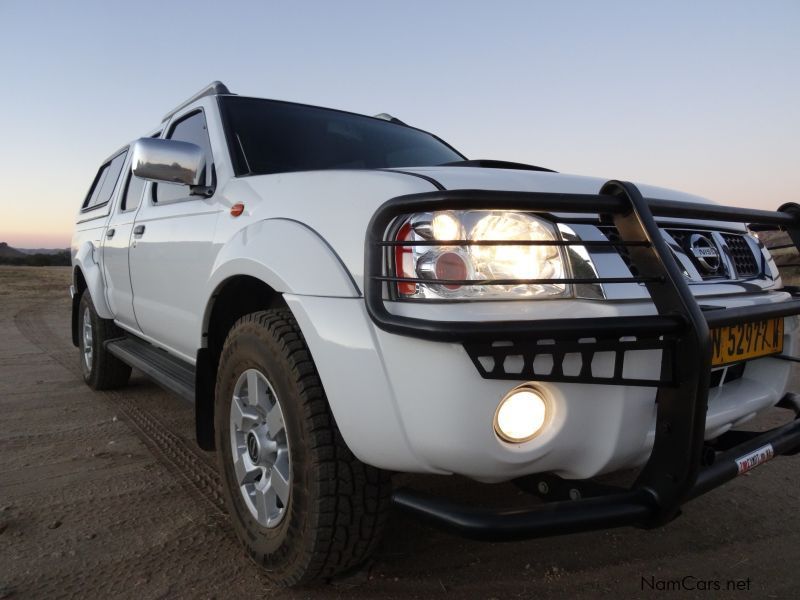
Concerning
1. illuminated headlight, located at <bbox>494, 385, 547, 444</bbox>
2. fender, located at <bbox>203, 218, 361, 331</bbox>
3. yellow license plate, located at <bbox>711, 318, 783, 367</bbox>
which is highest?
fender, located at <bbox>203, 218, 361, 331</bbox>

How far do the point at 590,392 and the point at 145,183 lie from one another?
304cm

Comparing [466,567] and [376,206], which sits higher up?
[376,206]

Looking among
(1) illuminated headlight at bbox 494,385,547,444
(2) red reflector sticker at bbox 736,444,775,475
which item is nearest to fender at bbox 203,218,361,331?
(1) illuminated headlight at bbox 494,385,547,444

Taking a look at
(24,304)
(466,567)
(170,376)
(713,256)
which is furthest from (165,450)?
(24,304)

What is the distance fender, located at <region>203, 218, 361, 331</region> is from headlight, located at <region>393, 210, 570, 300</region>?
7.3 inches

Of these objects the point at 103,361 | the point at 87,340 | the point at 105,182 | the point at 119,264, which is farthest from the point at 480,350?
the point at 105,182

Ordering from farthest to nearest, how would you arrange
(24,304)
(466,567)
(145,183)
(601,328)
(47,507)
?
(24,304)
(145,183)
(47,507)
(466,567)
(601,328)

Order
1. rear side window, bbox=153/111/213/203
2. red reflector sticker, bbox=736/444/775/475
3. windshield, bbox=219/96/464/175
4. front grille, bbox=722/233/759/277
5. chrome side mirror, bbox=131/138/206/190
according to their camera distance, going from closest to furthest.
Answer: red reflector sticker, bbox=736/444/775/475 → front grille, bbox=722/233/759/277 → chrome side mirror, bbox=131/138/206/190 → windshield, bbox=219/96/464/175 → rear side window, bbox=153/111/213/203

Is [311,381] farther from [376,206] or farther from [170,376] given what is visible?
[170,376]

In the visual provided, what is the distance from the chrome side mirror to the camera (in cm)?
233

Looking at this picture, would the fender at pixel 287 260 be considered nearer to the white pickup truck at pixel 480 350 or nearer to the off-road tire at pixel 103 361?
the white pickup truck at pixel 480 350

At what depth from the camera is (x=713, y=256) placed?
190 centimetres

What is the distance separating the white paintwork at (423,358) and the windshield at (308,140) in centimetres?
51

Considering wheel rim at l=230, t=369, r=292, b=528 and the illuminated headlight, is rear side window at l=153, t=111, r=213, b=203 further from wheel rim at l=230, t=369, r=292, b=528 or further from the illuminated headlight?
the illuminated headlight
